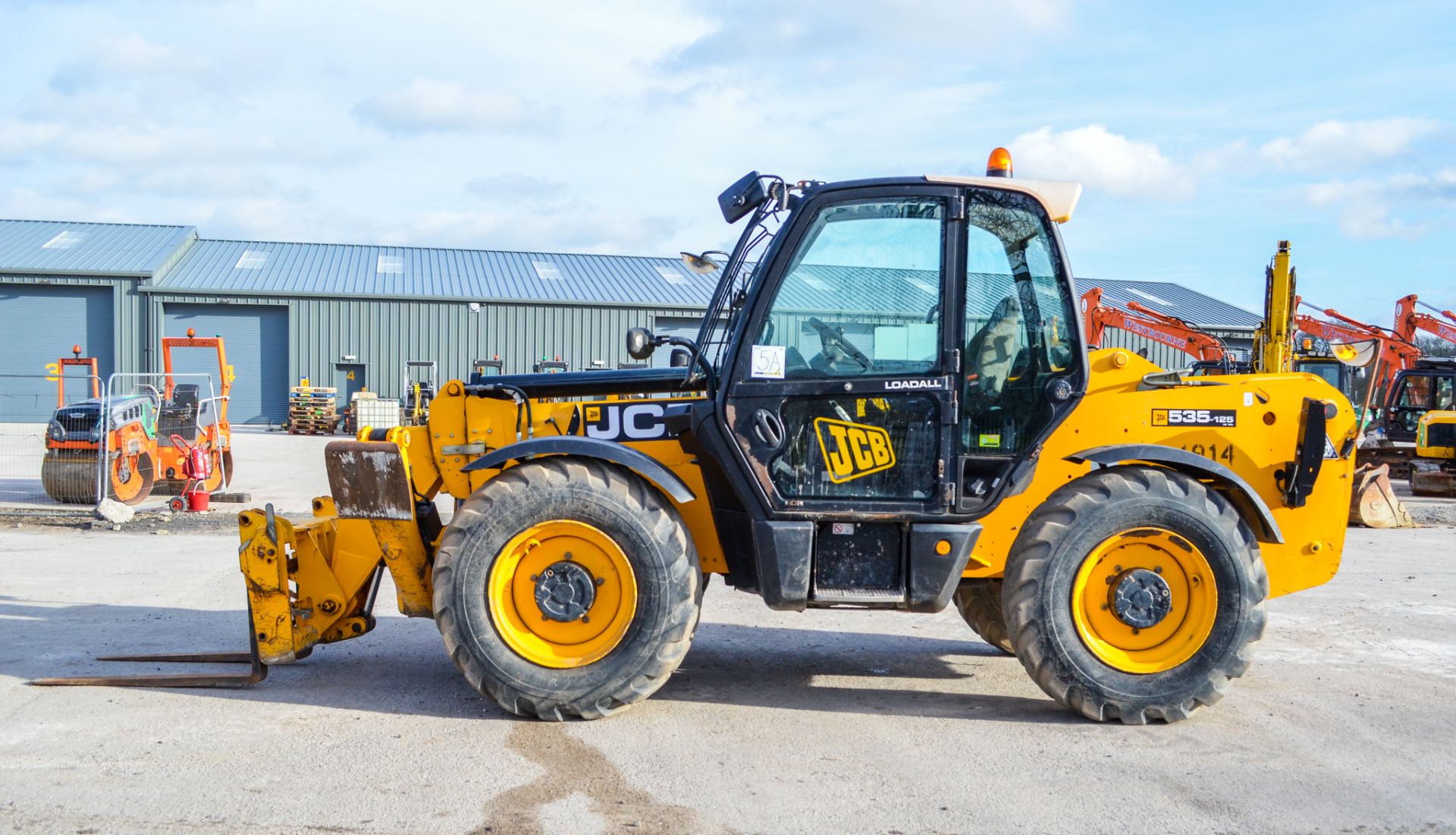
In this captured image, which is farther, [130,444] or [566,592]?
[130,444]

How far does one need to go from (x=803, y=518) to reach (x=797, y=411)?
50 centimetres

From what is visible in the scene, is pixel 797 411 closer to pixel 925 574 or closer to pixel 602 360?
pixel 925 574

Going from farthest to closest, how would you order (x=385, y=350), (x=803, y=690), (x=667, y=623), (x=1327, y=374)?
(x=385, y=350), (x=1327, y=374), (x=803, y=690), (x=667, y=623)

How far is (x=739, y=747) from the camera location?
506cm

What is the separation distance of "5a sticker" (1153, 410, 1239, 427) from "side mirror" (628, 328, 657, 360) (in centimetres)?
248

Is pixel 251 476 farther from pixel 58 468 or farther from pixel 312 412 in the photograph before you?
pixel 312 412

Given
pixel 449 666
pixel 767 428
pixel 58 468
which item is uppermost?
pixel 767 428

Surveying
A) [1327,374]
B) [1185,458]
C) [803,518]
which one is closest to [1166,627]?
[1185,458]

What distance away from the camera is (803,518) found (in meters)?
5.54

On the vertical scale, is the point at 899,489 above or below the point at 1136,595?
above

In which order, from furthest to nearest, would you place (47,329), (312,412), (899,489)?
(47,329)
(312,412)
(899,489)

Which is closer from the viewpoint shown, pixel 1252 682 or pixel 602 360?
pixel 1252 682

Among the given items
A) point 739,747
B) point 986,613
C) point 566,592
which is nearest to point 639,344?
point 566,592

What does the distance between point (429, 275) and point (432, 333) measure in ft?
12.0
